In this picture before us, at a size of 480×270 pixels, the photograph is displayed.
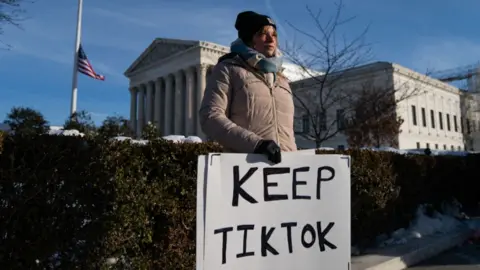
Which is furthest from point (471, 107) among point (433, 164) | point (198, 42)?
point (433, 164)

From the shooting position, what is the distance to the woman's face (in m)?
2.18

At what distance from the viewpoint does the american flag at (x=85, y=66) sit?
68.7ft

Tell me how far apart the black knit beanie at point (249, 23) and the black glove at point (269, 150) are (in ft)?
A: 2.37

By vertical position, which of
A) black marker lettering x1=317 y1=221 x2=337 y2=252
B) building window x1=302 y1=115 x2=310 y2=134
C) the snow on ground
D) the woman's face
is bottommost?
the snow on ground

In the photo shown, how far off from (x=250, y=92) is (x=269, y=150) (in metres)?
0.42

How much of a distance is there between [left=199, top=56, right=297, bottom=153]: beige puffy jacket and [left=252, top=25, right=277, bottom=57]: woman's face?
0.44 ft

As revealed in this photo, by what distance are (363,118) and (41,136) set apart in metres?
20.0

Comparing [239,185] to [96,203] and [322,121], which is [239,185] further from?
[322,121]

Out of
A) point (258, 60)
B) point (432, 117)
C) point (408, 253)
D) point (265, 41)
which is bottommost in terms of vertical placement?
point (408, 253)

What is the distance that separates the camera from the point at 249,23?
2184mm

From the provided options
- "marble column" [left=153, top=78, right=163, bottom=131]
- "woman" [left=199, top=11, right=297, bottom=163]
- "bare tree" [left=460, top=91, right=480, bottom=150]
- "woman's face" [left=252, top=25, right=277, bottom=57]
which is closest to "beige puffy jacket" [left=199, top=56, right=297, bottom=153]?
"woman" [left=199, top=11, right=297, bottom=163]

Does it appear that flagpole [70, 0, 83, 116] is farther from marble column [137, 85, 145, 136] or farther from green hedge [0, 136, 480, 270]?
marble column [137, 85, 145, 136]

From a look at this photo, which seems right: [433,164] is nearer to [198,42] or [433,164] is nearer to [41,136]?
[41,136]

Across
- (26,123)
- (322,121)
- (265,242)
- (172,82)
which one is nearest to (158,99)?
(172,82)
